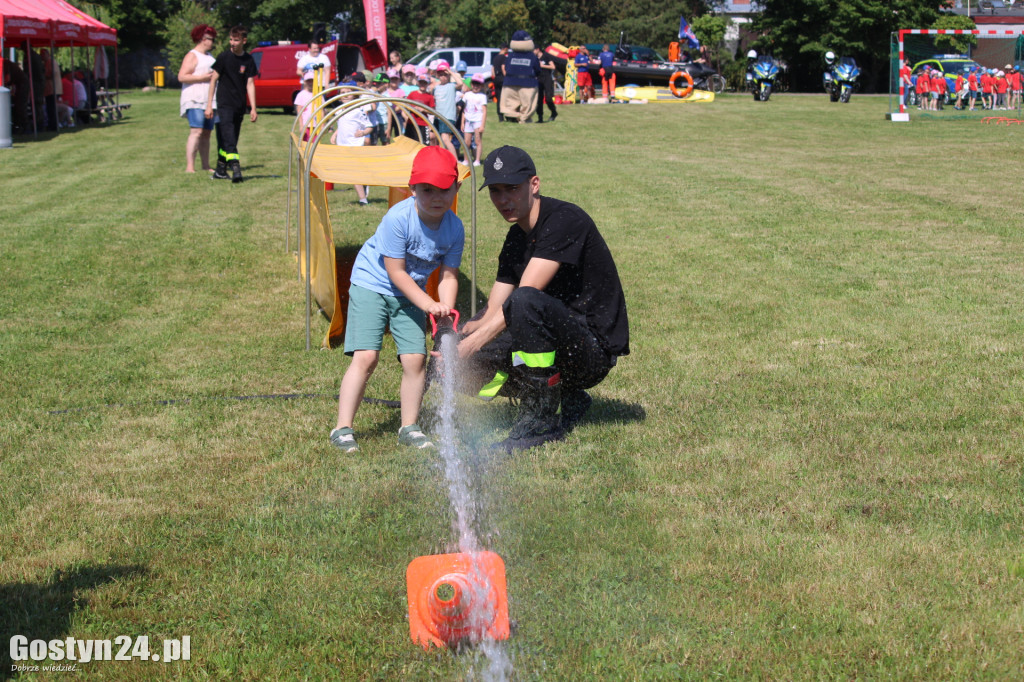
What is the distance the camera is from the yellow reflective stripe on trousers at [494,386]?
5098mm

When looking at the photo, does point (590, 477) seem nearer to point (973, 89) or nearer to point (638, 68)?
point (973, 89)

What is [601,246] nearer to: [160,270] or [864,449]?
[864,449]

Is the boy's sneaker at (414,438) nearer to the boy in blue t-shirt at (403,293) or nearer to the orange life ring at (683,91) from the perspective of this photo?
the boy in blue t-shirt at (403,293)

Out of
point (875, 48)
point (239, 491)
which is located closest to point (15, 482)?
point (239, 491)

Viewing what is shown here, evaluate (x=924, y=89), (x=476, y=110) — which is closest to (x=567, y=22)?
(x=924, y=89)

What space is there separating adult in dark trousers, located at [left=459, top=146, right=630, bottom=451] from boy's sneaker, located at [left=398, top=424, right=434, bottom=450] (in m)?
0.38

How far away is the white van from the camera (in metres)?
33.3

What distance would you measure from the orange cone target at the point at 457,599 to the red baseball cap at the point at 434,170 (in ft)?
6.57

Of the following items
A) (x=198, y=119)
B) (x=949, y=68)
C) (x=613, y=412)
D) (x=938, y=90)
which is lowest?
(x=613, y=412)

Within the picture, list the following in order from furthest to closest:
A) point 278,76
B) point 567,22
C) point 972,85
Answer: point 567,22
point 972,85
point 278,76

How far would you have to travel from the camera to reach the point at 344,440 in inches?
197

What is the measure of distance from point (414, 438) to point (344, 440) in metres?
0.35

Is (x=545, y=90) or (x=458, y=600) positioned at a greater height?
(x=545, y=90)

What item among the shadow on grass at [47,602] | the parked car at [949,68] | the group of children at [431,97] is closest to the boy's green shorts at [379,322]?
the shadow on grass at [47,602]
